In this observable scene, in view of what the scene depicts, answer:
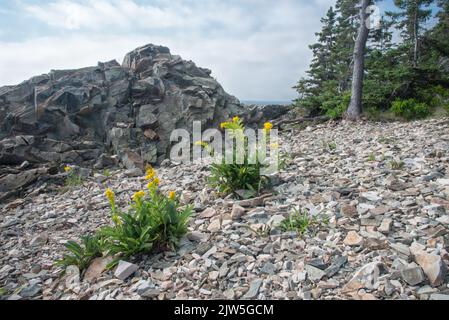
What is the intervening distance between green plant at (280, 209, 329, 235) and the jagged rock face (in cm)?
688

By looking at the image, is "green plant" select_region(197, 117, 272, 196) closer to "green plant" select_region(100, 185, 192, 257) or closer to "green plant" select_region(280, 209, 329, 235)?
"green plant" select_region(280, 209, 329, 235)

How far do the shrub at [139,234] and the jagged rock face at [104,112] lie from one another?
5.98 m

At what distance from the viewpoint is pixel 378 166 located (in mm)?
5742

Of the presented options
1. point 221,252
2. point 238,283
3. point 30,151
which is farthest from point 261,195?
point 30,151

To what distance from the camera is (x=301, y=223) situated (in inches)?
160

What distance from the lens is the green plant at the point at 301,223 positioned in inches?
158

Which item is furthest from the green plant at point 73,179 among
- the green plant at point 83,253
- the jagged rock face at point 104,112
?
the green plant at point 83,253

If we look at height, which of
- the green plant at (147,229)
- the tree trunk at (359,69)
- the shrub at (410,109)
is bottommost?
the green plant at (147,229)

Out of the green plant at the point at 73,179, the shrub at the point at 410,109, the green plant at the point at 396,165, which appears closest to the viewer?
the green plant at the point at 396,165

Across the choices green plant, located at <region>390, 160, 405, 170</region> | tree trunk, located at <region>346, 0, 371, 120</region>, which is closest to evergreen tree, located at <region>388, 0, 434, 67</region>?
tree trunk, located at <region>346, 0, 371, 120</region>

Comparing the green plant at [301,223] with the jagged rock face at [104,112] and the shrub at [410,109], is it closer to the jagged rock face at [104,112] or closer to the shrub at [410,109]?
the jagged rock face at [104,112]

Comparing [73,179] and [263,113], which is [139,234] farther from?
[263,113]

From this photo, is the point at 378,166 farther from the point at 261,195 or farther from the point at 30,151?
the point at 30,151

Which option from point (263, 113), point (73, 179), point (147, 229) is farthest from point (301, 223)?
point (263, 113)
